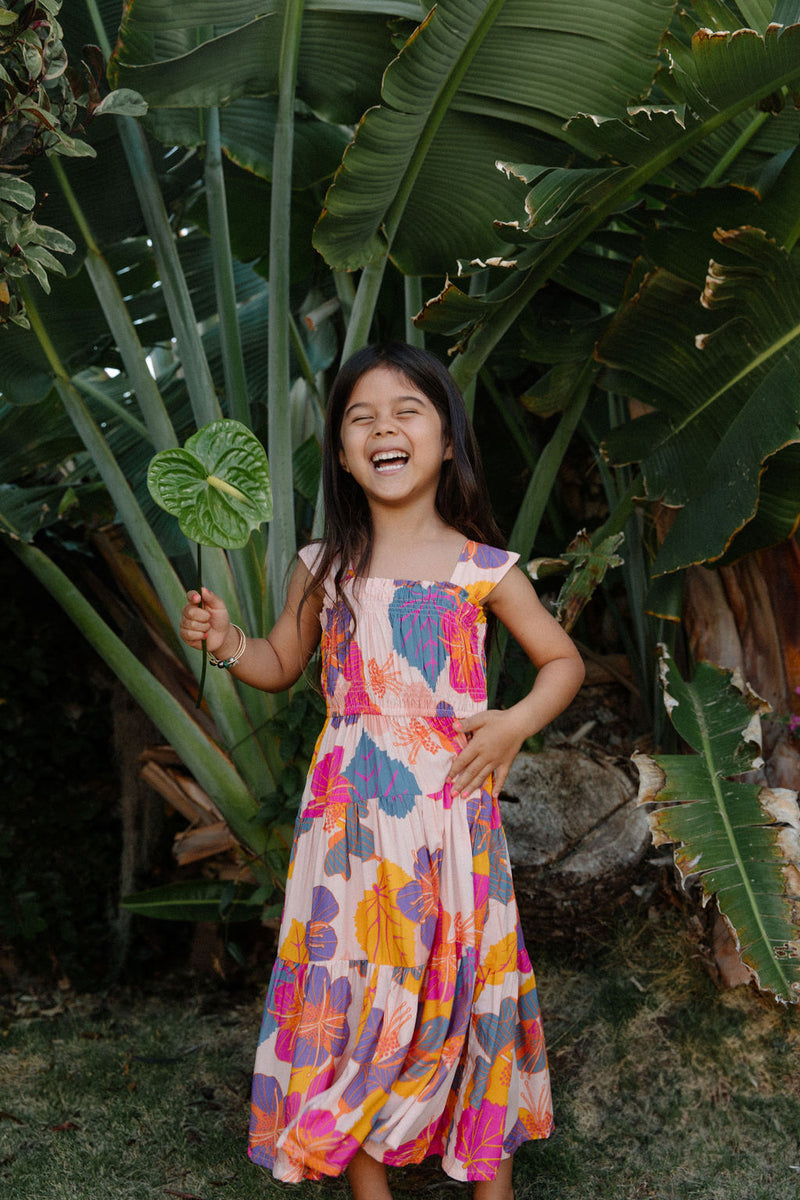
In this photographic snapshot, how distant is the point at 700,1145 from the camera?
80.4 inches

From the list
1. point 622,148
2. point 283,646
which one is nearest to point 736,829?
point 283,646

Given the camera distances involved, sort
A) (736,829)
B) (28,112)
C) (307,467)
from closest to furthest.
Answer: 1. (28,112)
2. (736,829)
3. (307,467)

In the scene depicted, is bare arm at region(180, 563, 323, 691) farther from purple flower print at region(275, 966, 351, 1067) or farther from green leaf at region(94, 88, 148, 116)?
green leaf at region(94, 88, 148, 116)

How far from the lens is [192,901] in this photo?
257 cm

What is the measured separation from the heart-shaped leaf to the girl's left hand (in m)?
0.53

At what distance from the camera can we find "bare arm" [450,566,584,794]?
1693 mm

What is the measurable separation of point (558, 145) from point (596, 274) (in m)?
0.35

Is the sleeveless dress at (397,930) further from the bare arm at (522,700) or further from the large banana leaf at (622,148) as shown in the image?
the large banana leaf at (622,148)

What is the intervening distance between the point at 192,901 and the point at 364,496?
4.15ft

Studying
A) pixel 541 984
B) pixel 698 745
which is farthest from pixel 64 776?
pixel 698 745

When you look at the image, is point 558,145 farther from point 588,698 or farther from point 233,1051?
point 233,1051

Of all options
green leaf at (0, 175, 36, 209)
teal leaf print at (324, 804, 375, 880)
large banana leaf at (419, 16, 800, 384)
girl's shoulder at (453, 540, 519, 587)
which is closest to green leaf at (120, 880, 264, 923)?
teal leaf print at (324, 804, 375, 880)

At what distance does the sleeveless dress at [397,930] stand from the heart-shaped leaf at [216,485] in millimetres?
343

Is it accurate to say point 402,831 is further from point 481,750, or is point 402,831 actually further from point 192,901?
point 192,901
